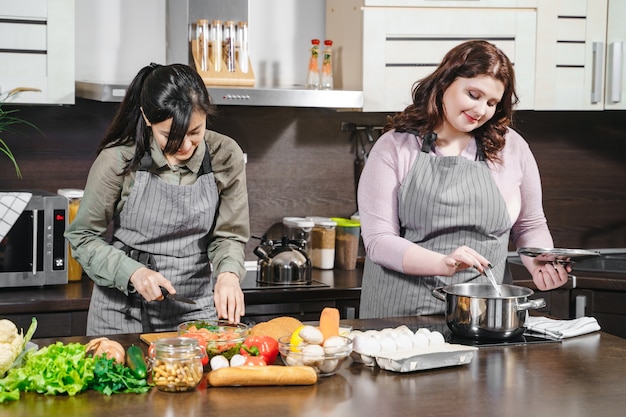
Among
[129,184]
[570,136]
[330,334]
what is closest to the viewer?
[330,334]

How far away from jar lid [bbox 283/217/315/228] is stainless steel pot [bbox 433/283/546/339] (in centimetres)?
159

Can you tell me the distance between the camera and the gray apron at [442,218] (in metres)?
2.64

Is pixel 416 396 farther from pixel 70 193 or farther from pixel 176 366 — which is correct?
pixel 70 193

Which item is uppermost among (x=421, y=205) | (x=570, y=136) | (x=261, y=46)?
(x=261, y=46)

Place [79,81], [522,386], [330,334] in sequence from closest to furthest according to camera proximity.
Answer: [522,386], [330,334], [79,81]

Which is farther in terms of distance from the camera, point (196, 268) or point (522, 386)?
point (196, 268)

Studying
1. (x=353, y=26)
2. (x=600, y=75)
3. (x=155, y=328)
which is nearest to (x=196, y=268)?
(x=155, y=328)

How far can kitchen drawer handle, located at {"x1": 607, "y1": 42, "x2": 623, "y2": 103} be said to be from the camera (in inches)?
150

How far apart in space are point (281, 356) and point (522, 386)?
1.76 ft

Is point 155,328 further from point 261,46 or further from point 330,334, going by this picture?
point 261,46

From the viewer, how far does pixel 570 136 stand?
439 cm

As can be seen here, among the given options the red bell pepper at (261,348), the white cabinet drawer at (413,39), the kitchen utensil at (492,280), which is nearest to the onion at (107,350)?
the red bell pepper at (261,348)

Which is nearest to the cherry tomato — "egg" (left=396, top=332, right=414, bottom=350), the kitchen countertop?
"egg" (left=396, top=332, right=414, bottom=350)

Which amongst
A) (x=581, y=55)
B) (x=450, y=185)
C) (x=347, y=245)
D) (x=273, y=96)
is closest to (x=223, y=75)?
(x=273, y=96)
